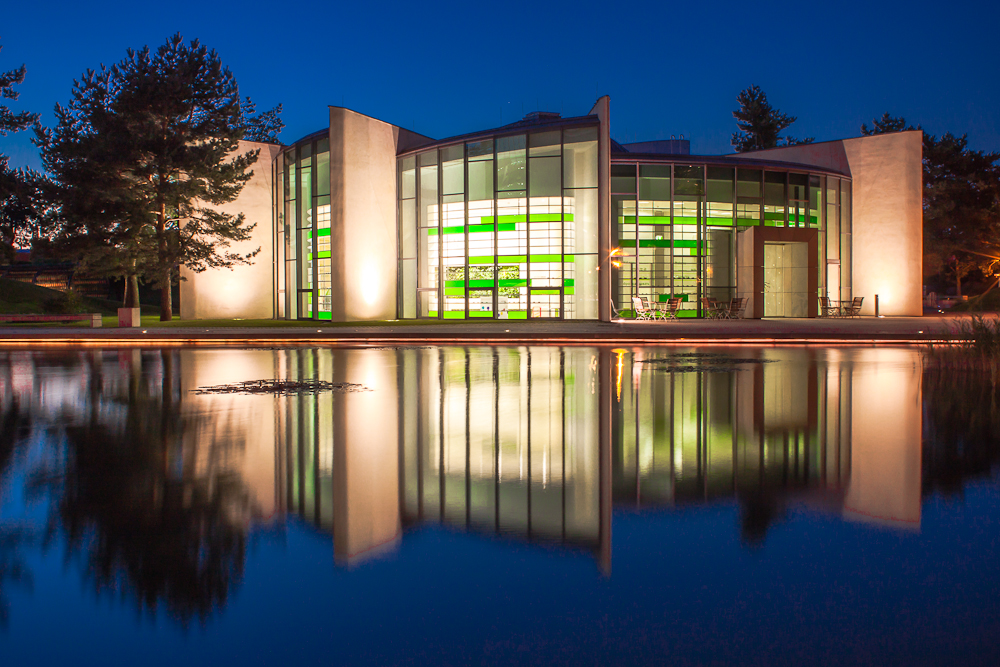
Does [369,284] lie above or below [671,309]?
above

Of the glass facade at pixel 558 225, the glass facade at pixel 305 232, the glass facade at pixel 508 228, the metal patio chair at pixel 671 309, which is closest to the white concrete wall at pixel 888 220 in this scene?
the glass facade at pixel 558 225

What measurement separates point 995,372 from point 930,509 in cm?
992

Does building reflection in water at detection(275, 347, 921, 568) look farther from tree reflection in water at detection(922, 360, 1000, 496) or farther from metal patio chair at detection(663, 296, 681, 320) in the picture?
metal patio chair at detection(663, 296, 681, 320)

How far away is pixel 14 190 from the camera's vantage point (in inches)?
1656

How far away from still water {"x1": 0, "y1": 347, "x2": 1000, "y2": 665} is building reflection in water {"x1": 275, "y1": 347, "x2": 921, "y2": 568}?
44mm

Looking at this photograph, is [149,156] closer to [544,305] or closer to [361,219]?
[361,219]

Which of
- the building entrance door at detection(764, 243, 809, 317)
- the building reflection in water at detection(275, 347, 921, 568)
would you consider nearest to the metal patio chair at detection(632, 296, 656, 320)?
the building entrance door at detection(764, 243, 809, 317)

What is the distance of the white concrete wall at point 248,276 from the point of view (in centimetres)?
4584

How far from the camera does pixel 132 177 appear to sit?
128ft

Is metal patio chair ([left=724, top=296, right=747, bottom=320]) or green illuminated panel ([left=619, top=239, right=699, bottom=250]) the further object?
green illuminated panel ([left=619, top=239, right=699, bottom=250])

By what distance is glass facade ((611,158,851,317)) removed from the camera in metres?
40.0

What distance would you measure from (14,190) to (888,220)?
168 feet

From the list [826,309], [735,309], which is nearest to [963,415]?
[735,309]

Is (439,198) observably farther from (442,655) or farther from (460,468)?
(442,655)
